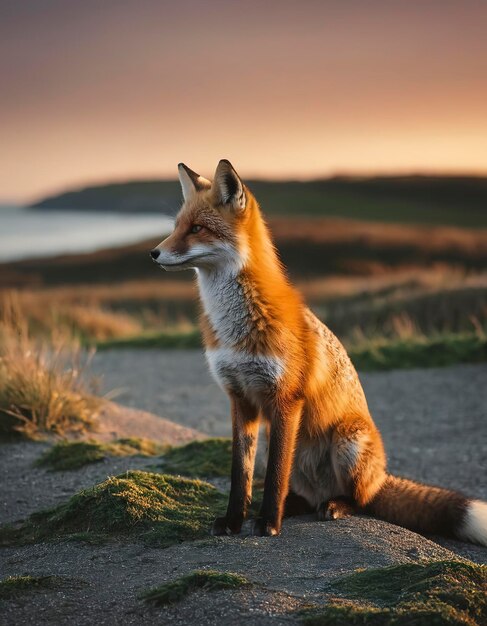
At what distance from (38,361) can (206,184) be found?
448cm

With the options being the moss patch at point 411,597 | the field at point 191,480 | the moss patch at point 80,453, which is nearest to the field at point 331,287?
the field at point 191,480

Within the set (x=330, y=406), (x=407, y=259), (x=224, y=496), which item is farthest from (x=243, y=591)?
(x=407, y=259)

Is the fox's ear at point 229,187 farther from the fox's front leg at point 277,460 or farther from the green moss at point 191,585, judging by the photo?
the green moss at point 191,585

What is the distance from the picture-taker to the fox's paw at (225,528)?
5332 mm

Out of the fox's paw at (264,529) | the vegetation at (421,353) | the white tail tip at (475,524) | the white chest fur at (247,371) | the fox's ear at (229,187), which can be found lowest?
the vegetation at (421,353)

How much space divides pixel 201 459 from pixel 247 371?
8.86 feet

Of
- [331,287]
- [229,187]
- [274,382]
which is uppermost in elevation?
[229,187]

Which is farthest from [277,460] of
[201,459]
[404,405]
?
[404,405]

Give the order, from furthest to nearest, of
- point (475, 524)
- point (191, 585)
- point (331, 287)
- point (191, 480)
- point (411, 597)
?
point (331, 287) → point (191, 480) → point (475, 524) → point (191, 585) → point (411, 597)

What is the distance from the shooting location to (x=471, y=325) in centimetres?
1600

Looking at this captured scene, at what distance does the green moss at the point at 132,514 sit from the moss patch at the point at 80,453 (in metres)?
1.45

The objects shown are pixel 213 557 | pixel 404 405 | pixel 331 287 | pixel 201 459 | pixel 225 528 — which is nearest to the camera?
pixel 213 557

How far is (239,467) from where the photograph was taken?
17.6ft

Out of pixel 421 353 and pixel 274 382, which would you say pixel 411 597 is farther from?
pixel 421 353
